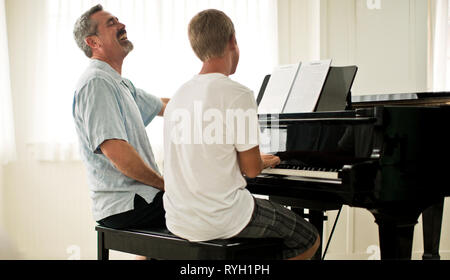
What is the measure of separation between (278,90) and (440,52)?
1.91m

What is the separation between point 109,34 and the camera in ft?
7.77

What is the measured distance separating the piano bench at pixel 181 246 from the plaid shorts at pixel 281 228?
3 cm

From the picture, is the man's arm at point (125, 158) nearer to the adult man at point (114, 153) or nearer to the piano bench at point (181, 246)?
the adult man at point (114, 153)

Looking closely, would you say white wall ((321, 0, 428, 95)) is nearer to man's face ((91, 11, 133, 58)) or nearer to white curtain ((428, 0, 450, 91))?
white curtain ((428, 0, 450, 91))

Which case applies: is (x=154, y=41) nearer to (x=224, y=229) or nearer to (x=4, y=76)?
(x=4, y=76)

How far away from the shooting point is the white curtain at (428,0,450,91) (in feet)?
12.6

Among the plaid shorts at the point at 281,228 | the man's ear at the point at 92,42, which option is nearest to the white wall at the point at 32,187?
the man's ear at the point at 92,42

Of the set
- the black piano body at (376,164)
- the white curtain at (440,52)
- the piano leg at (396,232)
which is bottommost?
the piano leg at (396,232)

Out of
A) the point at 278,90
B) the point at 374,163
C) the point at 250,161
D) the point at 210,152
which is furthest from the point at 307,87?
the point at 210,152

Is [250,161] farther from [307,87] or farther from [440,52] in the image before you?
[440,52]

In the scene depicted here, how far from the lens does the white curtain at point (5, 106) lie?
3.68 metres

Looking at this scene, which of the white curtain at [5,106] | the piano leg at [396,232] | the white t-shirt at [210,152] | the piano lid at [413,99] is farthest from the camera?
the white curtain at [5,106]

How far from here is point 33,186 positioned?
384cm

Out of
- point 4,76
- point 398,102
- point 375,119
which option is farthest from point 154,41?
point 375,119
